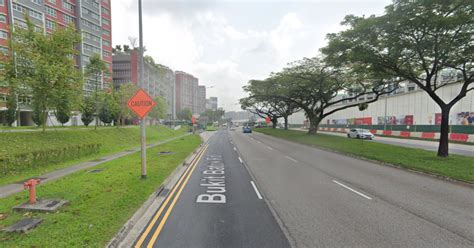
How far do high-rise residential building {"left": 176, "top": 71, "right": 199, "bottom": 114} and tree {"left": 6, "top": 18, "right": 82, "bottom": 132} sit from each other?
112878mm

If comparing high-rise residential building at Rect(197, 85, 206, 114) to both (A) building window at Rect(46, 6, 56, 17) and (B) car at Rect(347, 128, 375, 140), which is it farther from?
(B) car at Rect(347, 128, 375, 140)

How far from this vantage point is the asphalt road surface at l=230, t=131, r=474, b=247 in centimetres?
432

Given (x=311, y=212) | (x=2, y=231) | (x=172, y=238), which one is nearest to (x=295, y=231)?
(x=311, y=212)

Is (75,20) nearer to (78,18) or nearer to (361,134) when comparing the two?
(78,18)

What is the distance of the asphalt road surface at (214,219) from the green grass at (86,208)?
2.36ft

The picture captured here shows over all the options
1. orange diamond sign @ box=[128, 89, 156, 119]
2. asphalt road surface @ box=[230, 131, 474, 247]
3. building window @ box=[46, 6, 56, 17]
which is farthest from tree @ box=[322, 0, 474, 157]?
building window @ box=[46, 6, 56, 17]

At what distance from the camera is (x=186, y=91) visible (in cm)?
14062

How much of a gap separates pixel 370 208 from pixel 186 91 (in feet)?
463

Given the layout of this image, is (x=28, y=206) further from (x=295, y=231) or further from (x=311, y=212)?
(x=311, y=212)

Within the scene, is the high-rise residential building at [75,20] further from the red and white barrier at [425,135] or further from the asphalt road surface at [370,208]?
the red and white barrier at [425,135]

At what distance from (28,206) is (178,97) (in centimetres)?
13071

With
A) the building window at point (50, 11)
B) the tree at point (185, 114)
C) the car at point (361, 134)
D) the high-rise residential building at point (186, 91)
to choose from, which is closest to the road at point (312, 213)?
the car at point (361, 134)

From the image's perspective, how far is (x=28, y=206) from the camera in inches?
216

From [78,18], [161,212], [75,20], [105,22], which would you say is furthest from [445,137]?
[105,22]
